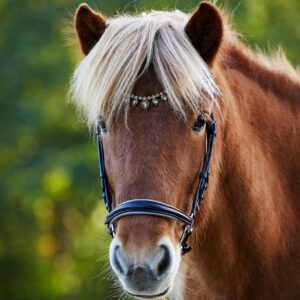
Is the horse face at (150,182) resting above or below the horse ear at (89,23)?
below

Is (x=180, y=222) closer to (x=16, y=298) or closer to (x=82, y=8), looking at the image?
(x=82, y=8)

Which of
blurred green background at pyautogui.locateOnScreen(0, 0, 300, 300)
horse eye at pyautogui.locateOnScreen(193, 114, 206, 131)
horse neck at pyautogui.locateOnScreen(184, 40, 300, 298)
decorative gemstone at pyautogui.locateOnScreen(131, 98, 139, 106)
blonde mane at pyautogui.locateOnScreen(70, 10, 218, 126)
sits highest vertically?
blonde mane at pyautogui.locateOnScreen(70, 10, 218, 126)

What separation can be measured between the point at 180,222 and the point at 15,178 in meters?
13.0

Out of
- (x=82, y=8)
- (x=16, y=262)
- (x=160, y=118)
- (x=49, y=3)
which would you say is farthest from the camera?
(x=16, y=262)

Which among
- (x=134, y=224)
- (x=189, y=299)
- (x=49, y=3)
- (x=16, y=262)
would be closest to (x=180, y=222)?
(x=134, y=224)

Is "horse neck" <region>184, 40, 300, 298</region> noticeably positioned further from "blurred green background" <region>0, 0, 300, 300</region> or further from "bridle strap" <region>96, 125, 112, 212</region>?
"blurred green background" <region>0, 0, 300, 300</region>

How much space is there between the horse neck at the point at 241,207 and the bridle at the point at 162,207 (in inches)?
6.4

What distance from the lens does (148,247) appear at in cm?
528

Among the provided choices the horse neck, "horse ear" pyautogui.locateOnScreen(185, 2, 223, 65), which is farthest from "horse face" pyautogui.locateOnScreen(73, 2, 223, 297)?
the horse neck

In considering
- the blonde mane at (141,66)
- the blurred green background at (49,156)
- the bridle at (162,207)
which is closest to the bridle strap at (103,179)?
the bridle at (162,207)

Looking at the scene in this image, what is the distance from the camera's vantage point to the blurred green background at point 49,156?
1828 centimetres

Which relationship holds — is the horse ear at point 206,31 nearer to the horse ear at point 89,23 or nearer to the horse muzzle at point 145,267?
the horse ear at point 89,23

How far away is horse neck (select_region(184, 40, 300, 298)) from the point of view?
6.12 meters

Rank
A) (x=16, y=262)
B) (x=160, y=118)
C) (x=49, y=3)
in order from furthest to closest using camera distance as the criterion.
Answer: (x=16, y=262)
(x=49, y=3)
(x=160, y=118)
